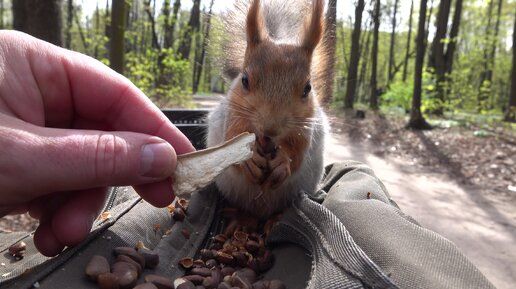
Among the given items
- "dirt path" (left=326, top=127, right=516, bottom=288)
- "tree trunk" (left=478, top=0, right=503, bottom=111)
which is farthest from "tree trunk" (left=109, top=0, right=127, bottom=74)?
"tree trunk" (left=478, top=0, right=503, bottom=111)

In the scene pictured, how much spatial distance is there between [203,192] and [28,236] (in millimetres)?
605

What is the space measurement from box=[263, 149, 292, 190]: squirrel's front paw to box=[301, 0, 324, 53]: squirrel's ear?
517 mm

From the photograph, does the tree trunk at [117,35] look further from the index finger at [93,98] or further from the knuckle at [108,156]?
the knuckle at [108,156]

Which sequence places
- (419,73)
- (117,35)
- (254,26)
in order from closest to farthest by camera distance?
(254,26) → (117,35) → (419,73)

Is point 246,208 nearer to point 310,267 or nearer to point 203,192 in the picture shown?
point 203,192

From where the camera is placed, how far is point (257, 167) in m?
1.49

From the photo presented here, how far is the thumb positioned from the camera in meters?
0.90

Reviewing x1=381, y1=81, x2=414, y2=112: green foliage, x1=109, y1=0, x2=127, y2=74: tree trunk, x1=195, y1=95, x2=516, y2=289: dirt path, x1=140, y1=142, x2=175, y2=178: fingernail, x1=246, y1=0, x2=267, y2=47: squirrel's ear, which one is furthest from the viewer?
x1=381, y1=81, x2=414, y2=112: green foliage

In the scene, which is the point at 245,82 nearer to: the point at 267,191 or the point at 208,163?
the point at 267,191

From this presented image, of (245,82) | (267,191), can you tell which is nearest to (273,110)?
(245,82)

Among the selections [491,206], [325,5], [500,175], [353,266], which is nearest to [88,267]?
[353,266]

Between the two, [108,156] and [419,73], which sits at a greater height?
[419,73]

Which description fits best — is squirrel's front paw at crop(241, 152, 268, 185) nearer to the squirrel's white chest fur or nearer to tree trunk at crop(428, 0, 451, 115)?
the squirrel's white chest fur

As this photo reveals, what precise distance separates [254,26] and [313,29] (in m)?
0.24
